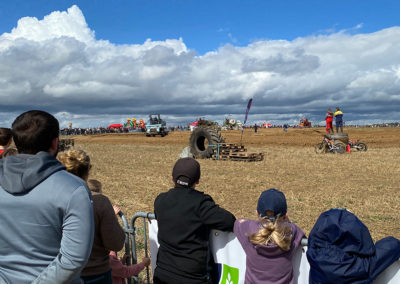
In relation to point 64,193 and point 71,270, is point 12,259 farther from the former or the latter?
point 64,193

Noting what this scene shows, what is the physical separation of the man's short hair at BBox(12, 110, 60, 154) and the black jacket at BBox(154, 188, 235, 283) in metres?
1.20

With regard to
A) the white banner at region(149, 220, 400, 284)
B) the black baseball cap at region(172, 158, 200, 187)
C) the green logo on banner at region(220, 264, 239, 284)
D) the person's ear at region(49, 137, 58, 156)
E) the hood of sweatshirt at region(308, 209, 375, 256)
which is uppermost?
the person's ear at region(49, 137, 58, 156)

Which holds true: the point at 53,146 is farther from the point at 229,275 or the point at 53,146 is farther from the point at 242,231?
the point at 229,275

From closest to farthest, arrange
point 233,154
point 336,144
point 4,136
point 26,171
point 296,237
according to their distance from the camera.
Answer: point 26,171 → point 296,237 → point 4,136 → point 233,154 → point 336,144

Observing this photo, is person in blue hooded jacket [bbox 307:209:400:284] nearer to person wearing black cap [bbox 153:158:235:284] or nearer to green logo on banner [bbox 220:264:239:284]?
person wearing black cap [bbox 153:158:235:284]

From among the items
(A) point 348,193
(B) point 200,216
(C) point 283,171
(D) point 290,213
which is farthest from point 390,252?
(C) point 283,171

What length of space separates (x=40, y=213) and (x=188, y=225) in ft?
4.03

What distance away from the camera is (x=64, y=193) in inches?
71.8

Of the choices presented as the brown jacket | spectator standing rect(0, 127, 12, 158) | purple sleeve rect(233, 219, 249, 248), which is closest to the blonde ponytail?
purple sleeve rect(233, 219, 249, 248)

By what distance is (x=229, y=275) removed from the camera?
308 centimetres

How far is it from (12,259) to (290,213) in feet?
20.5

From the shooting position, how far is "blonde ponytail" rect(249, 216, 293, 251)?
8.29ft

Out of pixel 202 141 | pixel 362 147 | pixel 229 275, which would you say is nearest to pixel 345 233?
pixel 229 275

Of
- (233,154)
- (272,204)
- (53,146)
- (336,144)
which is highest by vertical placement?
(53,146)
